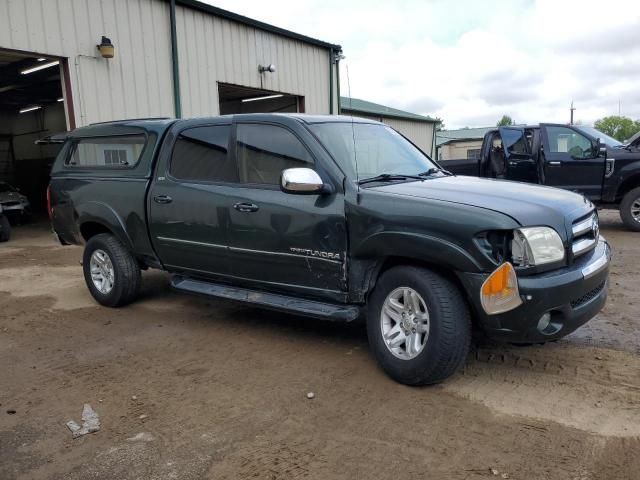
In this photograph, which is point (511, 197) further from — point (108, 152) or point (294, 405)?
point (108, 152)

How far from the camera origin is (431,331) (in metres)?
3.40

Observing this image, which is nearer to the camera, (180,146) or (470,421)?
(470,421)

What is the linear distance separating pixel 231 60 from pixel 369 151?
Answer: 9493 millimetres

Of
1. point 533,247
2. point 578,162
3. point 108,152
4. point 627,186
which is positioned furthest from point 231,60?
point 533,247

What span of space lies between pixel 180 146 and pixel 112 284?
1.72 m

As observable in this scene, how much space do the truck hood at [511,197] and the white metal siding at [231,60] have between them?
9.12 meters

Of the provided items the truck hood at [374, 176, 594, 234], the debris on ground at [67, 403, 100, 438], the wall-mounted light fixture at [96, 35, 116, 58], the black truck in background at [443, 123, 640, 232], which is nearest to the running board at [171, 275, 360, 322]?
the truck hood at [374, 176, 594, 234]

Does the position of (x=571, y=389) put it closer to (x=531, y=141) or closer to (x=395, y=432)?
(x=395, y=432)

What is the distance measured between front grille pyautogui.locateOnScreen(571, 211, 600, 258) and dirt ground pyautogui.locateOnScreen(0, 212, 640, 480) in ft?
2.92

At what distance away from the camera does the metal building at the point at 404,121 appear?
80.8ft

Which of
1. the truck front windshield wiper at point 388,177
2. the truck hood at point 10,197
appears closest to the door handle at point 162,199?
the truck front windshield wiper at point 388,177

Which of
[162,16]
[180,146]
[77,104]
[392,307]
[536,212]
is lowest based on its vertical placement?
[392,307]

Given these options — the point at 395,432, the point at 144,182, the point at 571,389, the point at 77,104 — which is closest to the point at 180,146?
the point at 144,182

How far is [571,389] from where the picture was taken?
3496 millimetres
